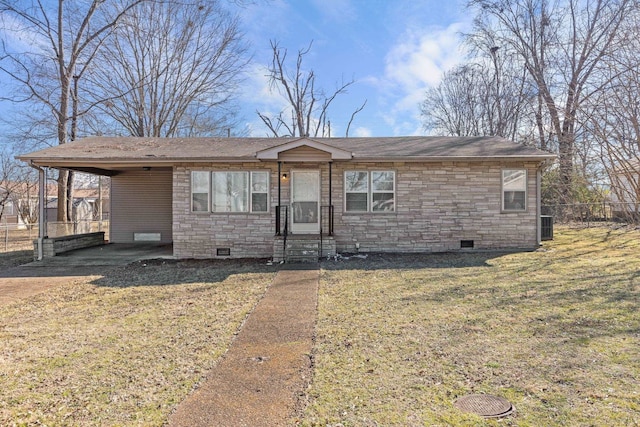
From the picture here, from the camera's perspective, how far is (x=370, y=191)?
31.6 feet

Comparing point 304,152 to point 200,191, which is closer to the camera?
point 304,152

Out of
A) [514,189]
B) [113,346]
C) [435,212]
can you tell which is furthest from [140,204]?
[514,189]

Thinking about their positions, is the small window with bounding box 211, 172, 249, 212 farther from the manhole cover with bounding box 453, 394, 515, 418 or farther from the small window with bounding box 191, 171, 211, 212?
the manhole cover with bounding box 453, 394, 515, 418

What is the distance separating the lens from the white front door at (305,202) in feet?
31.7

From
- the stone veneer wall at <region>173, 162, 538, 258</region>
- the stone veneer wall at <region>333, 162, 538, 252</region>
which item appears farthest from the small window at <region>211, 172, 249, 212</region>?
the stone veneer wall at <region>333, 162, 538, 252</region>

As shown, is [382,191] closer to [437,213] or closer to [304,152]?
[437,213]

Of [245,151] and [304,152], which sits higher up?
[245,151]

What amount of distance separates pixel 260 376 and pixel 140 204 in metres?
11.0

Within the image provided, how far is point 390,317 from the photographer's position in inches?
174

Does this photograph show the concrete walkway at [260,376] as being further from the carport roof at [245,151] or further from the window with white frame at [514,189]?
the window with white frame at [514,189]

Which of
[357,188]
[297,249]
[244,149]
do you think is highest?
[244,149]

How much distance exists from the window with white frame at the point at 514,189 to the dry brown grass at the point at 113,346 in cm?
728

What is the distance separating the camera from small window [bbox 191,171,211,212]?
9.40m

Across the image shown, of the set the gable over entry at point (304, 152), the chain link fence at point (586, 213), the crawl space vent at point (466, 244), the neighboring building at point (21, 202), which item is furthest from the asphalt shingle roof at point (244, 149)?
the neighboring building at point (21, 202)
